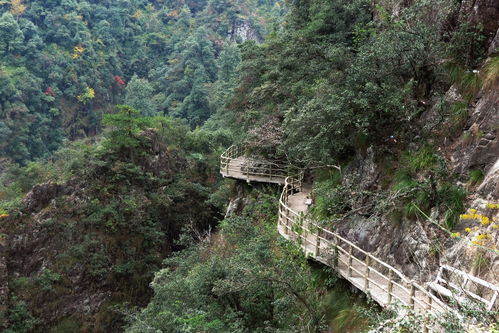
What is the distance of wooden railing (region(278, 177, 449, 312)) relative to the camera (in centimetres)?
721

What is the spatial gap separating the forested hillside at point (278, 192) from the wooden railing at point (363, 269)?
32 cm

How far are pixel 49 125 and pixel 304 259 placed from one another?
1927 inches

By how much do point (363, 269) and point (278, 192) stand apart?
852 cm

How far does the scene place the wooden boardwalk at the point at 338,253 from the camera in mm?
7223

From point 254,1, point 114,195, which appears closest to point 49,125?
point 114,195

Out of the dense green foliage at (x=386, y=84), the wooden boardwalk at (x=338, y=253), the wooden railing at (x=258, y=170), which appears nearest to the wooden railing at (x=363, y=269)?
the wooden boardwalk at (x=338, y=253)

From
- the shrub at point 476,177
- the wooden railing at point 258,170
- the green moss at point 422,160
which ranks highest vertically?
the shrub at point 476,177

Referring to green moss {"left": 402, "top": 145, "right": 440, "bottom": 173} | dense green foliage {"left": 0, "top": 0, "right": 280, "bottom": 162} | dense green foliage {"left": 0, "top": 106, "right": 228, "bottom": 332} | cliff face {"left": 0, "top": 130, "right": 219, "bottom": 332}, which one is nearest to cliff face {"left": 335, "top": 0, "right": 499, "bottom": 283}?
green moss {"left": 402, "top": 145, "right": 440, "bottom": 173}

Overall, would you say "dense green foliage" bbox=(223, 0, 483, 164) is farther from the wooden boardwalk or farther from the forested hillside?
the wooden boardwalk

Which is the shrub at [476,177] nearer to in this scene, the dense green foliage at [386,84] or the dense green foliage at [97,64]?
the dense green foliage at [386,84]

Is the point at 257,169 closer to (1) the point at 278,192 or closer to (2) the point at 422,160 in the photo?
(1) the point at 278,192

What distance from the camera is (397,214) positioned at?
31.6 ft

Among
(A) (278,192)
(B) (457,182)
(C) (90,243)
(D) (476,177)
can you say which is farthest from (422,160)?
(C) (90,243)

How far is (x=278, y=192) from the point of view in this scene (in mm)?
17938
